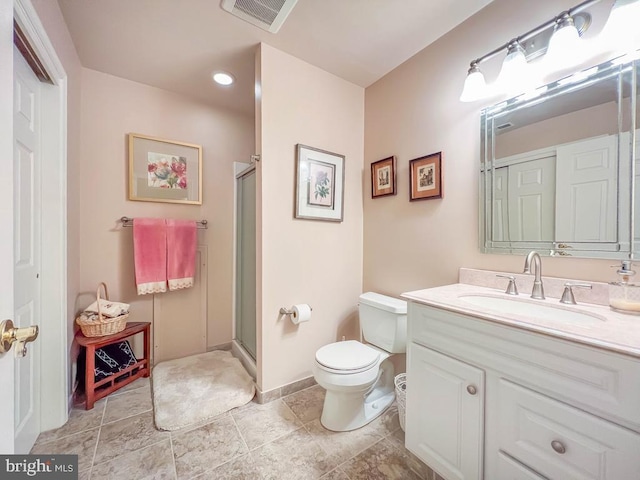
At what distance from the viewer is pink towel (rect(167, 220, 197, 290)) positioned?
→ 2057 millimetres

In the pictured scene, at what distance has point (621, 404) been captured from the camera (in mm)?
633

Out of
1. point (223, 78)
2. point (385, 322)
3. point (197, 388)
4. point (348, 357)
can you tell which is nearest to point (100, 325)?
point (197, 388)

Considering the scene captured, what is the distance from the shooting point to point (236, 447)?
4.30 feet

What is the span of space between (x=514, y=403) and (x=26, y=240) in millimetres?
2232

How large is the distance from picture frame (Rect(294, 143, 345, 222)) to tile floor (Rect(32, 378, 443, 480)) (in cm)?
134

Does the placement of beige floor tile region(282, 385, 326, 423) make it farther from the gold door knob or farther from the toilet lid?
the gold door knob

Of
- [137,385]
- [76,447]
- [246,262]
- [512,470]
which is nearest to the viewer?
[512,470]

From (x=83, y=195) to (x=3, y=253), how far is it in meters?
1.73

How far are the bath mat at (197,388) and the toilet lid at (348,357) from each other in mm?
677

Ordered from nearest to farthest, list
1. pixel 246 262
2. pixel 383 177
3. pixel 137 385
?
pixel 137 385
pixel 383 177
pixel 246 262

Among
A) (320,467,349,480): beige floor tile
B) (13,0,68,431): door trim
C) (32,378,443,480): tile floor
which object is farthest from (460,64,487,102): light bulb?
(13,0,68,431): door trim

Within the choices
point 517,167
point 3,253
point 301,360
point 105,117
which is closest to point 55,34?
point 105,117

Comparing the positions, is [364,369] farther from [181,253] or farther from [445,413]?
[181,253]

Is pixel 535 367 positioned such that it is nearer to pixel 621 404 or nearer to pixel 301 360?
pixel 621 404
